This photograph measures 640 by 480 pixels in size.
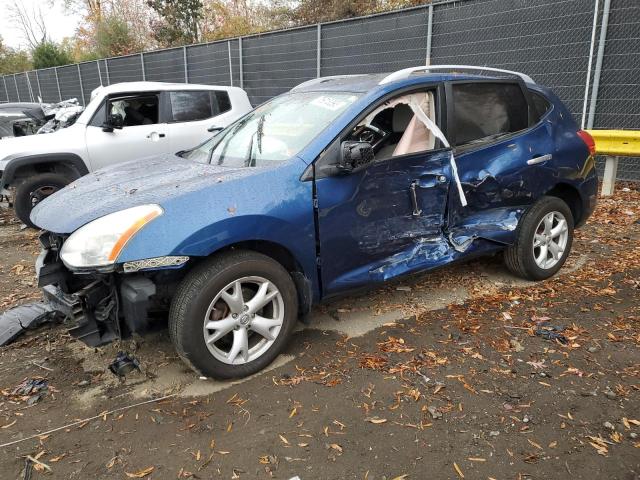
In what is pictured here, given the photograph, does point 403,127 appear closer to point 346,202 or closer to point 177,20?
point 346,202

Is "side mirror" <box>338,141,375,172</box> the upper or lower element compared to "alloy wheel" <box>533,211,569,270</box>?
upper

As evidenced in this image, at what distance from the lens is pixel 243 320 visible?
301 cm

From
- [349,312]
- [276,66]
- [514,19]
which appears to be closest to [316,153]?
[349,312]

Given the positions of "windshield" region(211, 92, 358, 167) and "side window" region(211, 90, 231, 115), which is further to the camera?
"side window" region(211, 90, 231, 115)

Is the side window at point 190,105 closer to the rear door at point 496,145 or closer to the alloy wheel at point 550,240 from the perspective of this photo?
the rear door at point 496,145

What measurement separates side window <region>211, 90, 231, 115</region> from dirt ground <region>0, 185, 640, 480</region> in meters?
5.10

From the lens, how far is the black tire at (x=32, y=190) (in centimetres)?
677

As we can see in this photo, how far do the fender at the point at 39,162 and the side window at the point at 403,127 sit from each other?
4.92 m

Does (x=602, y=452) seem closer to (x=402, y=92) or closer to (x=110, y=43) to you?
(x=402, y=92)

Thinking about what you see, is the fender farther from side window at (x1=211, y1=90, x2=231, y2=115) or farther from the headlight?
the headlight

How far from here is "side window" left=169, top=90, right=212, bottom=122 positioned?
7.66m

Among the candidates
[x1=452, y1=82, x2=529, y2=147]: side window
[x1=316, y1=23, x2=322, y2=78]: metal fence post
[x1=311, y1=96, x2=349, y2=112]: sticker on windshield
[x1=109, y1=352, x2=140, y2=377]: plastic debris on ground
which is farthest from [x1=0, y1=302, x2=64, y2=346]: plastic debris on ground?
[x1=316, y1=23, x2=322, y2=78]: metal fence post

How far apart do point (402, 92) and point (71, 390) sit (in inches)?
116

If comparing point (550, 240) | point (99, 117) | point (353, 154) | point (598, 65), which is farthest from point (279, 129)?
point (598, 65)
